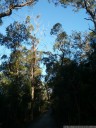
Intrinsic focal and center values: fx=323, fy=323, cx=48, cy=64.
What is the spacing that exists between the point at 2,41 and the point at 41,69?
1230cm

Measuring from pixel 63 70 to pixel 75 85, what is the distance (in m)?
2.32

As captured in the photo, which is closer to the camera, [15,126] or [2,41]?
[15,126]

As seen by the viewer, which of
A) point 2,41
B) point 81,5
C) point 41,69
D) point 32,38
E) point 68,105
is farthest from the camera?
point 41,69

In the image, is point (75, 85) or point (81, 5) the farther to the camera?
point (81, 5)

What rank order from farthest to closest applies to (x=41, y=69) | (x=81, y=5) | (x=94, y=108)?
(x=41, y=69)
(x=81, y=5)
(x=94, y=108)

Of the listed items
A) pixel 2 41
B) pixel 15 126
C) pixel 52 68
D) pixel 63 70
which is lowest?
pixel 15 126

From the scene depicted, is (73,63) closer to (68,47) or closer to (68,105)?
(68,105)

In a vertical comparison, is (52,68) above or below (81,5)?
below

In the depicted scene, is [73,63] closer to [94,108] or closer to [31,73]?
[94,108]

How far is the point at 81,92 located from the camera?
2934cm

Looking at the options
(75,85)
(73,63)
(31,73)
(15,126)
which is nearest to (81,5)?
(73,63)

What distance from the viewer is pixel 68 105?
3106 centimetres

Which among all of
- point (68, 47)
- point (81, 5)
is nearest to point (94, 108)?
point (81, 5)

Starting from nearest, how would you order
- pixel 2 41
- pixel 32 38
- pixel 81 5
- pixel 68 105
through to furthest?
pixel 68 105, pixel 81 5, pixel 2 41, pixel 32 38
